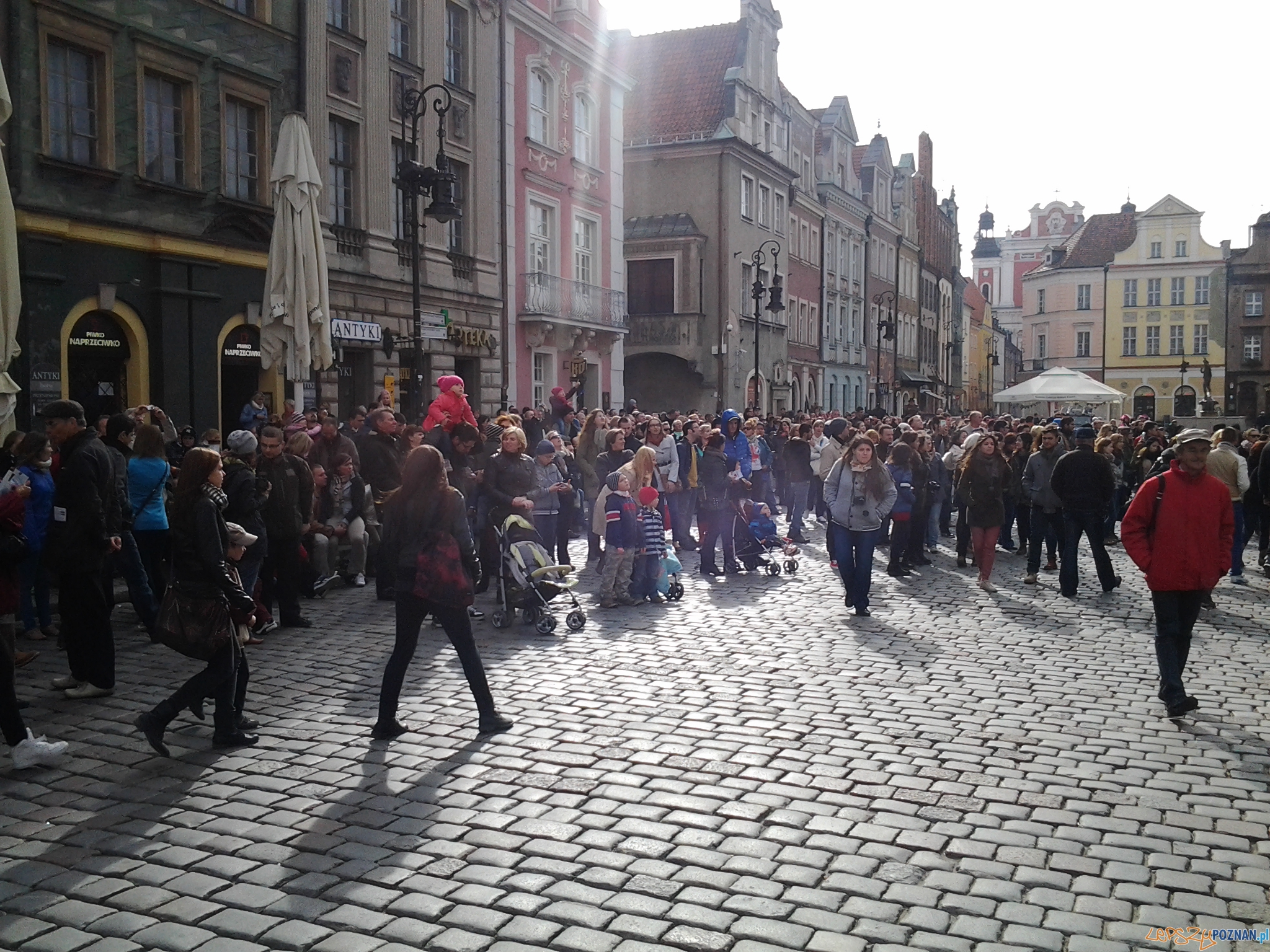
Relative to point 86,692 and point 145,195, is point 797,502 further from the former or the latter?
point 86,692

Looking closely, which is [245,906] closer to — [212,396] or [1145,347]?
[212,396]

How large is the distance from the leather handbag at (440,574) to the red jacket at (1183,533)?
4354 millimetres

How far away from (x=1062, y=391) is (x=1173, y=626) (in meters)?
26.3

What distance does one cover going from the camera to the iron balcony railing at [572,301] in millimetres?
29922

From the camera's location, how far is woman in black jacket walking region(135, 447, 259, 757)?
22.2ft

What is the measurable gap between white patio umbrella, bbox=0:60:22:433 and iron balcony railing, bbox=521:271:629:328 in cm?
1936

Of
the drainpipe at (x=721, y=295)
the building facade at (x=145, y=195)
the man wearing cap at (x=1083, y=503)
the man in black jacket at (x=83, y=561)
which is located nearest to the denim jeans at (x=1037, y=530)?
the man wearing cap at (x=1083, y=503)

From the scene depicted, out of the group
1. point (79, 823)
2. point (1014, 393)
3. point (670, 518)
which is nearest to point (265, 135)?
point (670, 518)

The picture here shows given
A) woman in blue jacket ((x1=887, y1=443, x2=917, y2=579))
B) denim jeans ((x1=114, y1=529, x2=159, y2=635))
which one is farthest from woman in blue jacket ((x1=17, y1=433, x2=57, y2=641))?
woman in blue jacket ((x1=887, y1=443, x2=917, y2=579))

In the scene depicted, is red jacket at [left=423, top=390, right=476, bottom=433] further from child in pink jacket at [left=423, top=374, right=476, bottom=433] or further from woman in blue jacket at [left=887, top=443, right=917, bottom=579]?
woman in blue jacket at [left=887, top=443, right=917, bottom=579]

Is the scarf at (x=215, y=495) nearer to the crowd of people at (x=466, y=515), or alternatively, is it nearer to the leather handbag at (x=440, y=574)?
the crowd of people at (x=466, y=515)

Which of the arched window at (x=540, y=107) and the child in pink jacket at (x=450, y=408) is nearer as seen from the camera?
the child in pink jacket at (x=450, y=408)

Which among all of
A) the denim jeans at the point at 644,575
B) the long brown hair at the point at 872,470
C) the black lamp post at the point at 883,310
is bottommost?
the denim jeans at the point at 644,575

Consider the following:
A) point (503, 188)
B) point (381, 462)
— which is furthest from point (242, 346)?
point (503, 188)
